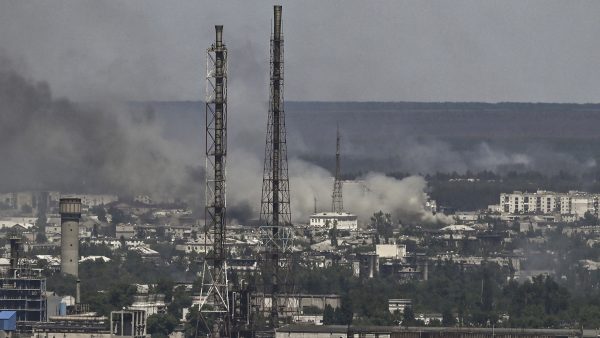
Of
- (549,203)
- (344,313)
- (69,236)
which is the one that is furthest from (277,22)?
(549,203)

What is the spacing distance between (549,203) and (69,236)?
229 ft

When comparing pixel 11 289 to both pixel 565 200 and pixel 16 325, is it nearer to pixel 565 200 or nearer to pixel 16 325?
pixel 16 325

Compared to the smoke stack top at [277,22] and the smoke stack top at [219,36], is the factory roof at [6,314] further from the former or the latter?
the smoke stack top at [219,36]

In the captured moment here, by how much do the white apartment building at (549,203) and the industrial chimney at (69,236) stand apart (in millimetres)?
62842

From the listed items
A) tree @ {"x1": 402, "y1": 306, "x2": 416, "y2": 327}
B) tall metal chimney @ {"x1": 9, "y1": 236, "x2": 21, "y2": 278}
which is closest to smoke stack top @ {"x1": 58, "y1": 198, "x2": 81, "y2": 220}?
tree @ {"x1": 402, "y1": 306, "x2": 416, "y2": 327}

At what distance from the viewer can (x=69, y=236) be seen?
4921 inches

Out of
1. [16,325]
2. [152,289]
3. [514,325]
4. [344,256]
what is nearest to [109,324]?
[16,325]

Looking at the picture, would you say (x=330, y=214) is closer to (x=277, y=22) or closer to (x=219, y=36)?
(x=277, y=22)

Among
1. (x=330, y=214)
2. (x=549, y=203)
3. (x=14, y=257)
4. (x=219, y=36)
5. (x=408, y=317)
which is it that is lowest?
(x=408, y=317)

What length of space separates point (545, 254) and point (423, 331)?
66.1 m

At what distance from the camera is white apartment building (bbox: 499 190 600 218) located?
18562 cm

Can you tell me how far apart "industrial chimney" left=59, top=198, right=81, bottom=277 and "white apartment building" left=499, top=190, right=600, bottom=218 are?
6284 centimetres

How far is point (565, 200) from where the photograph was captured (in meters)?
187

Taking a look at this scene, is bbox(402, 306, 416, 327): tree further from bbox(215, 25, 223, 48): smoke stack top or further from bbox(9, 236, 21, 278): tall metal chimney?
bbox(215, 25, 223, 48): smoke stack top
